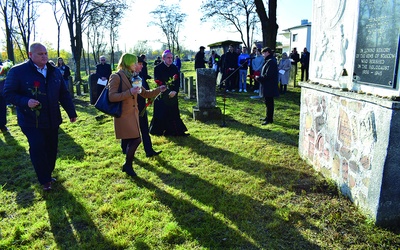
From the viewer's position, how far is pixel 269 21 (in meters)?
13.5

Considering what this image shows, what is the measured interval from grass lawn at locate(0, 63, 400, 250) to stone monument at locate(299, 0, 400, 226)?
319 mm

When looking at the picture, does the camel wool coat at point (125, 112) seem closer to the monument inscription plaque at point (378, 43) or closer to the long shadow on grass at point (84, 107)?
the monument inscription plaque at point (378, 43)

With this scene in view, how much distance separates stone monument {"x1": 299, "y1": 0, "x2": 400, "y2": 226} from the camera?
10.1ft

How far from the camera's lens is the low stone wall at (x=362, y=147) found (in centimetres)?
309

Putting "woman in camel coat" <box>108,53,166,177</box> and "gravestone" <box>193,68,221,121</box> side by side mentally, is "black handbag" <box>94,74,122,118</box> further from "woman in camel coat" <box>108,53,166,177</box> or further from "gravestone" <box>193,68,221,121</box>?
"gravestone" <box>193,68,221,121</box>

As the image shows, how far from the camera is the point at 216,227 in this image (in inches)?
134

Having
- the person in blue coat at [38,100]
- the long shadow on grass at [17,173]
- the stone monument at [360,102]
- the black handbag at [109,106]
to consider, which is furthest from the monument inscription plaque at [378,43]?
the long shadow on grass at [17,173]

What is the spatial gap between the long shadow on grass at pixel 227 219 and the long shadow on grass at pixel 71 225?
0.92 metres

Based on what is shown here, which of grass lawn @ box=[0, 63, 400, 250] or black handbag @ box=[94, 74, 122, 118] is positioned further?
black handbag @ box=[94, 74, 122, 118]

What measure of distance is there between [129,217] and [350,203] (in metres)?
2.74

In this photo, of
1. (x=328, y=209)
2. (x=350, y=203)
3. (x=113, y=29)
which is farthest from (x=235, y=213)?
(x=113, y=29)

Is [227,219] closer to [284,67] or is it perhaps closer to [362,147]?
[362,147]

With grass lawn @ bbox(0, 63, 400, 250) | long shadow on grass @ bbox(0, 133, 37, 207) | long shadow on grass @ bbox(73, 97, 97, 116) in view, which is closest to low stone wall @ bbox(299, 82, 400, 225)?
grass lawn @ bbox(0, 63, 400, 250)

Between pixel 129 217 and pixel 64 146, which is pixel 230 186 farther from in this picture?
pixel 64 146
